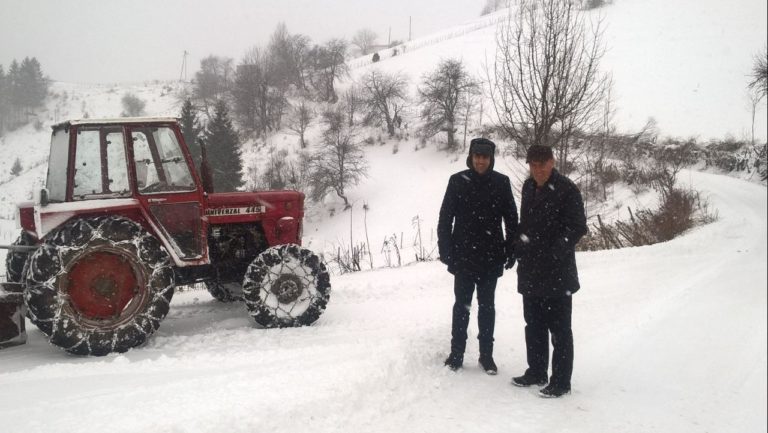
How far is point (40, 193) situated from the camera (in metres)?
4.28

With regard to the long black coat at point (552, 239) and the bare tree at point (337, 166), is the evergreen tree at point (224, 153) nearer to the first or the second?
the bare tree at point (337, 166)

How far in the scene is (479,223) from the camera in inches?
151

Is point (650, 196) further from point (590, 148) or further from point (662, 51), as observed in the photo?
point (662, 51)

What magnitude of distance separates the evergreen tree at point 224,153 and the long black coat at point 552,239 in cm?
1364

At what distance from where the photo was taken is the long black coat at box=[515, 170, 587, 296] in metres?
3.41

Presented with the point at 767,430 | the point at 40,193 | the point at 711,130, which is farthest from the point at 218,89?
the point at 767,430

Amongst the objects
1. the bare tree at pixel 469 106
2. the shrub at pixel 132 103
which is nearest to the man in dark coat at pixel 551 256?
the shrub at pixel 132 103

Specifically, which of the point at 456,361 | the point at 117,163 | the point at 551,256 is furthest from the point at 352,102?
the point at 551,256

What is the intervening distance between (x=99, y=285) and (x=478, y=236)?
3.28 meters

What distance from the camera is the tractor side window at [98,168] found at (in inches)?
179

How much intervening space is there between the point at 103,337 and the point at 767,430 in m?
4.46

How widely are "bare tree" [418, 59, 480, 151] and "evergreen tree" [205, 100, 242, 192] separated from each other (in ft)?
54.0

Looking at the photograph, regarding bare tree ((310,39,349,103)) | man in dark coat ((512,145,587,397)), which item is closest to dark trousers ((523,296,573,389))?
man in dark coat ((512,145,587,397))

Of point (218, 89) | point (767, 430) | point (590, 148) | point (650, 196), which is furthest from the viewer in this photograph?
point (590, 148)
